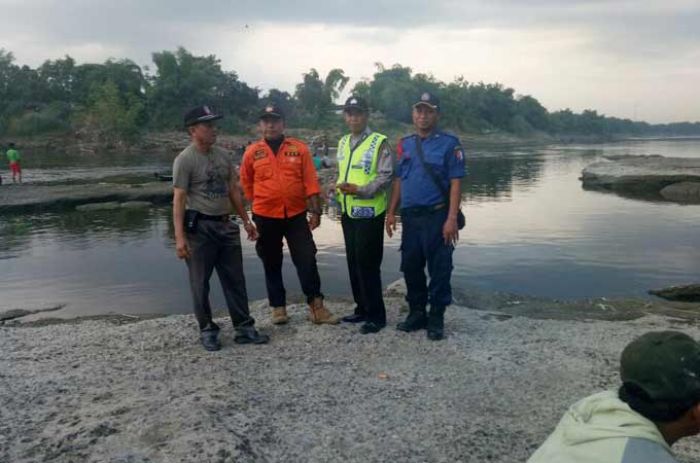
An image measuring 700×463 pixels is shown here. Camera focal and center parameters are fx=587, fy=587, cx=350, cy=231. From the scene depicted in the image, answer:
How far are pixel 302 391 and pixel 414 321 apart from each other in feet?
5.27

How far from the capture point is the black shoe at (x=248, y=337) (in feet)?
17.0

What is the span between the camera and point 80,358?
484 cm

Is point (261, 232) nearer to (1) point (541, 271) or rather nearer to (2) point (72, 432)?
(2) point (72, 432)

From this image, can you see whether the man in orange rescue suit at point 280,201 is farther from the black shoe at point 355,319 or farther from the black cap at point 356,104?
the black cap at point 356,104

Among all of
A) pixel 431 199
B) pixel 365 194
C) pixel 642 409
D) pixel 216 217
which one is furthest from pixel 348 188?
pixel 642 409

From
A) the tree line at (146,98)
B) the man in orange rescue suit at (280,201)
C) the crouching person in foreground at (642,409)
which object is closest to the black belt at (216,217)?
the man in orange rescue suit at (280,201)

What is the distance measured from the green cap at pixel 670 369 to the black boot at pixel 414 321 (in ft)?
11.9

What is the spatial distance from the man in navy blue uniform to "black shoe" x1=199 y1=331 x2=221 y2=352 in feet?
5.80

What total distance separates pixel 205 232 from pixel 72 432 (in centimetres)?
202

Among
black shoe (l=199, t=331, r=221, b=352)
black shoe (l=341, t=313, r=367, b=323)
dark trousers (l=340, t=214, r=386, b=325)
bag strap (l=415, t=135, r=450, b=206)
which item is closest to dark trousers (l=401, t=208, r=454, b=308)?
bag strap (l=415, t=135, r=450, b=206)

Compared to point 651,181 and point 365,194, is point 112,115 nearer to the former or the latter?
Answer: point 651,181

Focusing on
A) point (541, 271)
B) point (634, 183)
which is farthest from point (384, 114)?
point (541, 271)

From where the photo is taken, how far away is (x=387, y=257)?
460 inches

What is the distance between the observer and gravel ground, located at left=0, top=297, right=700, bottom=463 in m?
3.36
